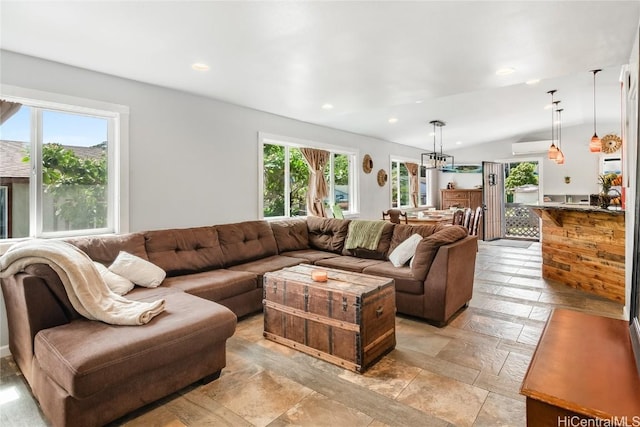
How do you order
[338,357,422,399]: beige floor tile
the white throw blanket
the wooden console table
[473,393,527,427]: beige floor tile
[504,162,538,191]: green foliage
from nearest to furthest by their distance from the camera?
the wooden console table < [473,393,527,427]: beige floor tile < the white throw blanket < [338,357,422,399]: beige floor tile < [504,162,538,191]: green foliage

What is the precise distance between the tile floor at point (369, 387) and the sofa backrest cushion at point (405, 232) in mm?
978

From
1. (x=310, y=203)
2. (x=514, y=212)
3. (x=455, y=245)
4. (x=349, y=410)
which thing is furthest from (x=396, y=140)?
(x=349, y=410)

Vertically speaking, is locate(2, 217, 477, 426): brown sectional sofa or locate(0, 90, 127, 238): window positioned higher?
locate(0, 90, 127, 238): window

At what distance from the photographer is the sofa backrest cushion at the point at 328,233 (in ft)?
15.1

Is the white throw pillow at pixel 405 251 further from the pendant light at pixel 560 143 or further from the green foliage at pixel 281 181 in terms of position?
the pendant light at pixel 560 143

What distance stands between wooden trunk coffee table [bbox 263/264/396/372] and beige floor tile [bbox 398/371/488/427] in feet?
1.24

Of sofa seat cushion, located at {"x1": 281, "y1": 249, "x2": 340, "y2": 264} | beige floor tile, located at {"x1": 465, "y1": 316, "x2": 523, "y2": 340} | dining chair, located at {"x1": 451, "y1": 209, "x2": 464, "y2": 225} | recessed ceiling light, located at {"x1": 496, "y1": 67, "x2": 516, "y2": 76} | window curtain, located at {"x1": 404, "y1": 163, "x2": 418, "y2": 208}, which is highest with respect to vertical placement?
recessed ceiling light, located at {"x1": 496, "y1": 67, "x2": 516, "y2": 76}

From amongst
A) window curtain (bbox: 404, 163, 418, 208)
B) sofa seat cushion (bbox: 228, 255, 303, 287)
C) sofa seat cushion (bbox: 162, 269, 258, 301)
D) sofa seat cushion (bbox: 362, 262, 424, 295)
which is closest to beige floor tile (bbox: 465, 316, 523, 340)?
sofa seat cushion (bbox: 362, 262, 424, 295)

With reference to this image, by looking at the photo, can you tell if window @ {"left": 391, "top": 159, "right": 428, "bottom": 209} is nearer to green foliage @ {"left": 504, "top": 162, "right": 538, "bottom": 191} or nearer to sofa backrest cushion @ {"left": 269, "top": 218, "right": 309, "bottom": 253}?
green foliage @ {"left": 504, "top": 162, "right": 538, "bottom": 191}

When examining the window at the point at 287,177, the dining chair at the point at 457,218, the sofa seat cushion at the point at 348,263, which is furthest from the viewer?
the dining chair at the point at 457,218

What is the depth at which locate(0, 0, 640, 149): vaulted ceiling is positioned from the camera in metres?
2.19

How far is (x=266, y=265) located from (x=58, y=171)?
2.13 meters

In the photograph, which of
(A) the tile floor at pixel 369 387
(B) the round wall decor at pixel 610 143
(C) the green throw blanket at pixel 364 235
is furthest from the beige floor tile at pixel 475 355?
(B) the round wall decor at pixel 610 143

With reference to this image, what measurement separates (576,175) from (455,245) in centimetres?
747
